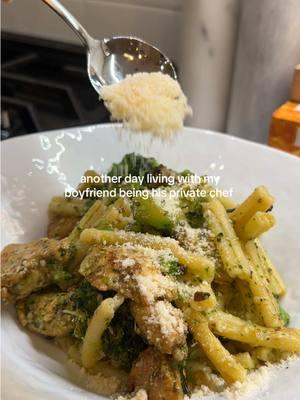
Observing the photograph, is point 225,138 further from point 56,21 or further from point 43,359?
point 56,21

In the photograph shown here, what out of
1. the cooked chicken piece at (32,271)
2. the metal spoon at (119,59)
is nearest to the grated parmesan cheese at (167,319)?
the cooked chicken piece at (32,271)

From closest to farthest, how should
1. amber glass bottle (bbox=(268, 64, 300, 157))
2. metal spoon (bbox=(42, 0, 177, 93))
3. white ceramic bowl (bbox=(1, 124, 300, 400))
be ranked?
white ceramic bowl (bbox=(1, 124, 300, 400))
metal spoon (bbox=(42, 0, 177, 93))
amber glass bottle (bbox=(268, 64, 300, 157))

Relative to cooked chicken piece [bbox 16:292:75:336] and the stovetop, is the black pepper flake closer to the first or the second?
cooked chicken piece [bbox 16:292:75:336]

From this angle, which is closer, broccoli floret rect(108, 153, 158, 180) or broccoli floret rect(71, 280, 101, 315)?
broccoli floret rect(71, 280, 101, 315)

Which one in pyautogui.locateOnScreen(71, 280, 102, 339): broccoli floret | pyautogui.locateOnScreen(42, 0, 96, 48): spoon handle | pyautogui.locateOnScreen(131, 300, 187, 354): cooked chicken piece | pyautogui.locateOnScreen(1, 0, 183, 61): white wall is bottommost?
pyautogui.locateOnScreen(71, 280, 102, 339): broccoli floret

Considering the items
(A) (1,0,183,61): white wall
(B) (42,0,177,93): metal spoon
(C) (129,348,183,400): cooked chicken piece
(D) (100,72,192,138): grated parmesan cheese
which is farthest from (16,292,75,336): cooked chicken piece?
Result: (A) (1,0,183,61): white wall

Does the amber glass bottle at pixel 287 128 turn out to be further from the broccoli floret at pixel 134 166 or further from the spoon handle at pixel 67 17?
the spoon handle at pixel 67 17

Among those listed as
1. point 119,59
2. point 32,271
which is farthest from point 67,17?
point 32,271

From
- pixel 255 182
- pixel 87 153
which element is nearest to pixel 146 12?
pixel 87 153
